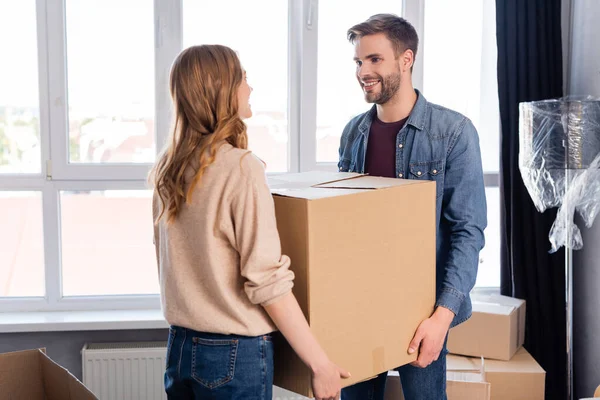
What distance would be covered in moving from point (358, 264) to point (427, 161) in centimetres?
44

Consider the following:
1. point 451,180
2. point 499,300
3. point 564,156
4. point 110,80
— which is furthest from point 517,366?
point 110,80

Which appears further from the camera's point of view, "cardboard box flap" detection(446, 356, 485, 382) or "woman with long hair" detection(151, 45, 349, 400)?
"cardboard box flap" detection(446, 356, 485, 382)

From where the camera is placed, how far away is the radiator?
2729 millimetres

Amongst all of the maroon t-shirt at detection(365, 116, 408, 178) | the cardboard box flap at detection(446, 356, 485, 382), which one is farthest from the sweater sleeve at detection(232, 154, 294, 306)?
the cardboard box flap at detection(446, 356, 485, 382)

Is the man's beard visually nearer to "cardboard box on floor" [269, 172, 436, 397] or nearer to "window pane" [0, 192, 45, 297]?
"cardboard box on floor" [269, 172, 436, 397]

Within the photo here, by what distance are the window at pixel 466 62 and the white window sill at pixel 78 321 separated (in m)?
1.48

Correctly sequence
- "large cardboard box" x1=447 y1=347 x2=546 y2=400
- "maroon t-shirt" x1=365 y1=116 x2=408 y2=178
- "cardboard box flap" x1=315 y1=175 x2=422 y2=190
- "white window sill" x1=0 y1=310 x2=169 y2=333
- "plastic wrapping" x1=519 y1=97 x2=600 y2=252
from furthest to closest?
1. "white window sill" x1=0 y1=310 x2=169 y2=333
2. "large cardboard box" x1=447 y1=347 x2=546 y2=400
3. "plastic wrapping" x1=519 y1=97 x2=600 y2=252
4. "maroon t-shirt" x1=365 y1=116 x2=408 y2=178
5. "cardboard box flap" x1=315 y1=175 x2=422 y2=190

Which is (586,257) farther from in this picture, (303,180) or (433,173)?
(303,180)

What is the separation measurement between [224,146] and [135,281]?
1816 mm

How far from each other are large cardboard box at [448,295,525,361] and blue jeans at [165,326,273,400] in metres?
1.43

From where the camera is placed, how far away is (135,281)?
2.97 meters

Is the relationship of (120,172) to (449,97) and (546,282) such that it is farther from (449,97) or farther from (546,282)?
(546,282)

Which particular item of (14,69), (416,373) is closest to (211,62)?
(416,373)

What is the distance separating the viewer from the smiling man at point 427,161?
5.46 ft
